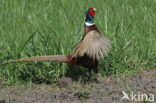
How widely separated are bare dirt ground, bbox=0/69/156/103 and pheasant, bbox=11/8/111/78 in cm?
28

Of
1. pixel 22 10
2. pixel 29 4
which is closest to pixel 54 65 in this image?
pixel 22 10

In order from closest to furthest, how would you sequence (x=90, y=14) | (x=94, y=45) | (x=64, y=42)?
1. (x=94, y=45)
2. (x=90, y=14)
3. (x=64, y=42)

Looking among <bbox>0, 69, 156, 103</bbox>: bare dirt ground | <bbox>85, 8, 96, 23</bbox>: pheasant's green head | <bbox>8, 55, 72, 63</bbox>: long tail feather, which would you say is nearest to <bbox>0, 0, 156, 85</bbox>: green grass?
<bbox>0, 69, 156, 103</bbox>: bare dirt ground

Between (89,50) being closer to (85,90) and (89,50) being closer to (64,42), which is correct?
(85,90)

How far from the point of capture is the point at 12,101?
4203 millimetres

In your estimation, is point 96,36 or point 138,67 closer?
point 96,36

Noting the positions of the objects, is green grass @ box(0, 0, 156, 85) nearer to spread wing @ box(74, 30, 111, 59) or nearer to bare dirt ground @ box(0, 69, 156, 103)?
bare dirt ground @ box(0, 69, 156, 103)

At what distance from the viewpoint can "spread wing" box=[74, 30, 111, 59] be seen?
4301 millimetres

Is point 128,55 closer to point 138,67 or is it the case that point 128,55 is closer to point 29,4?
point 138,67

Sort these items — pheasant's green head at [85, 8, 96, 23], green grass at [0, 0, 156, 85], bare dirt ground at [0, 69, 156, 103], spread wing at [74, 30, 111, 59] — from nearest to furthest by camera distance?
1. bare dirt ground at [0, 69, 156, 103]
2. spread wing at [74, 30, 111, 59]
3. pheasant's green head at [85, 8, 96, 23]
4. green grass at [0, 0, 156, 85]

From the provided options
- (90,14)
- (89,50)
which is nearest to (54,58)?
(89,50)

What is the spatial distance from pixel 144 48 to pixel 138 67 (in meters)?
0.32

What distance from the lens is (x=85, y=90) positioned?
453cm

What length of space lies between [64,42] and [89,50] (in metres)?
0.73
